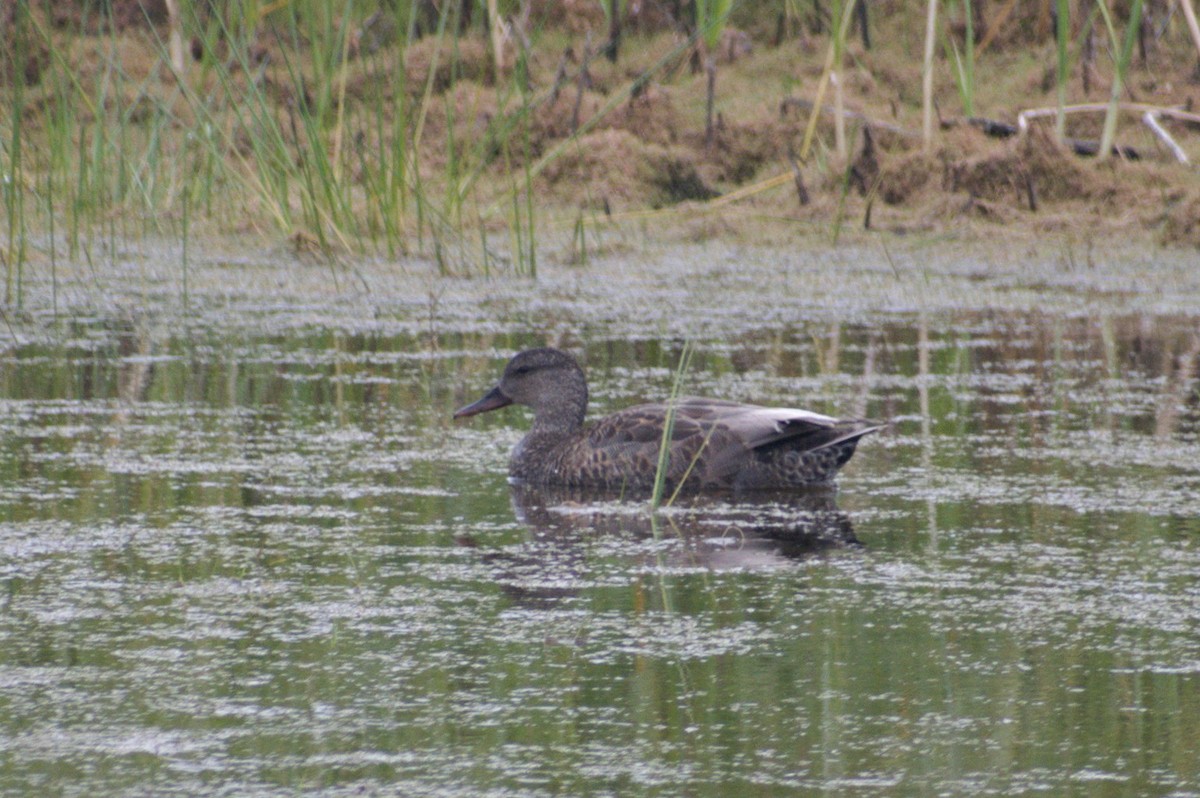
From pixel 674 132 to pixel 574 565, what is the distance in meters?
7.48

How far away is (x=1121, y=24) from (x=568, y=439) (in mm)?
7248

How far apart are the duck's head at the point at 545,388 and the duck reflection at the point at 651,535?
20.3 inches

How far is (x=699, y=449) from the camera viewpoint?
5629 mm

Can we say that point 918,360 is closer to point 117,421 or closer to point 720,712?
point 117,421

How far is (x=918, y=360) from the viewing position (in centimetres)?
746

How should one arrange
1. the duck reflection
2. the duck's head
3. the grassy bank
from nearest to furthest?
the duck reflection
the duck's head
the grassy bank

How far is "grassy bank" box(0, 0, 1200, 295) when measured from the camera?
945 cm

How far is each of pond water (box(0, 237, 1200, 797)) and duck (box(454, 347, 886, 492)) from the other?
0.48ft

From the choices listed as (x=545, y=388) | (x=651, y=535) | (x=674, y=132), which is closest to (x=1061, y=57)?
(x=674, y=132)

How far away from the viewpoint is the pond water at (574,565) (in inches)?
125

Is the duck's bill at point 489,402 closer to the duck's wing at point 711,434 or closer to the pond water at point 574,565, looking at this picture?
the pond water at point 574,565

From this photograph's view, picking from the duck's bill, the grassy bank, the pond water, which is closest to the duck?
the pond water

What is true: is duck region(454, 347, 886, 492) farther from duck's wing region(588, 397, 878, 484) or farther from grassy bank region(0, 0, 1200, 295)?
grassy bank region(0, 0, 1200, 295)

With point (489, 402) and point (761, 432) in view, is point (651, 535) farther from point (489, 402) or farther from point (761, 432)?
point (489, 402)
